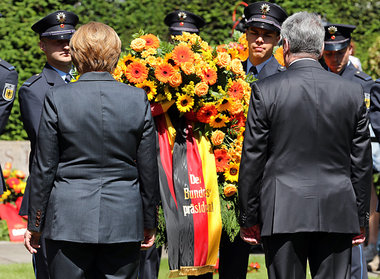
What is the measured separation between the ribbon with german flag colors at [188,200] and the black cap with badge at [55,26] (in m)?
1.08

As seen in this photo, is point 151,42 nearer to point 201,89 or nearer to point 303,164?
point 201,89

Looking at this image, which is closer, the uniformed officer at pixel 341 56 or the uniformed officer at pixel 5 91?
the uniformed officer at pixel 5 91

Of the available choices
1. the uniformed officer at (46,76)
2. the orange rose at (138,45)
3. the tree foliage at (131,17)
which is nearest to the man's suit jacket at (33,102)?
the uniformed officer at (46,76)

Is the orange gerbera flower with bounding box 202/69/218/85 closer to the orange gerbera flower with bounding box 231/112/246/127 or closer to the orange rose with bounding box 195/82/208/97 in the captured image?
the orange rose with bounding box 195/82/208/97

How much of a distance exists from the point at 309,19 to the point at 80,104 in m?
1.38

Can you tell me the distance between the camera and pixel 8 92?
228 inches

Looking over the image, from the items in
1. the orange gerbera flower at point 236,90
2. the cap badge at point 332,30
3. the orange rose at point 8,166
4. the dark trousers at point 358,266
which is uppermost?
the cap badge at point 332,30

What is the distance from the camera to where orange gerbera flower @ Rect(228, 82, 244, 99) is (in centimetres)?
539

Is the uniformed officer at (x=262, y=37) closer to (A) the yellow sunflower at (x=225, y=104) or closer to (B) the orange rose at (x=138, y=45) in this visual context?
(A) the yellow sunflower at (x=225, y=104)

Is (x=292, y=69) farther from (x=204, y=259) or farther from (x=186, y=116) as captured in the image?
(x=204, y=259)

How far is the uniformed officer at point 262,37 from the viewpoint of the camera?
6.07m

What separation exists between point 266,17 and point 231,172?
1.46 metres

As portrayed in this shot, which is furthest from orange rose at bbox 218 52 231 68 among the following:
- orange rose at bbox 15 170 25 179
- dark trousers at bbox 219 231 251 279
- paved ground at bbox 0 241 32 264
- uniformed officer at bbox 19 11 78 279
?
orange rose at bbox 15 170 25 179

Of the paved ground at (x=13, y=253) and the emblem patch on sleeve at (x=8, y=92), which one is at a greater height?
the emblem patch on sleeve at (x=8, y=92)
